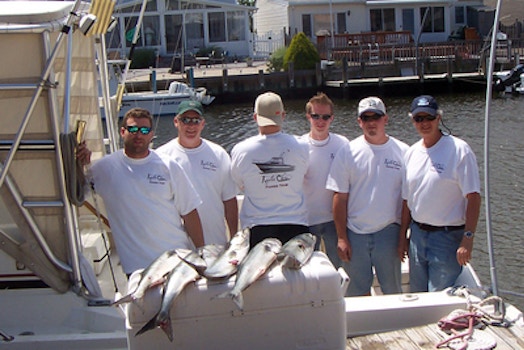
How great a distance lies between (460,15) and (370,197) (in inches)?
1644

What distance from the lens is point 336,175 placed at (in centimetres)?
509

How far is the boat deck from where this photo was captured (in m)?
4.18

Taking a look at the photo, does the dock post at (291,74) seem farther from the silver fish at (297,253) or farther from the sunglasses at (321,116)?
the silver fish at (297,253)

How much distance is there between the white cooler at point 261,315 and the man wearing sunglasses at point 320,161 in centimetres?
149

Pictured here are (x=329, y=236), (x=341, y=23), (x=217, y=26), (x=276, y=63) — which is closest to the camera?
(x=329, y=236)

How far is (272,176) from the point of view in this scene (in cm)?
476

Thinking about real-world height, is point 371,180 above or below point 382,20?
below

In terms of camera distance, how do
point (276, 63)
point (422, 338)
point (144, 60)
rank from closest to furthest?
point (422, 338)
point (276, 63)
point (144, 60)

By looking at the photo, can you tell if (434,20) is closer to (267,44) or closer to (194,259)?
(267,44)

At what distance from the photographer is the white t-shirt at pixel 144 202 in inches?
179

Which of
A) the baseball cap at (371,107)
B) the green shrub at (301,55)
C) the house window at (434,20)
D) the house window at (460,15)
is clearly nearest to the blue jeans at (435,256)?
the baseball cap at (371,107)

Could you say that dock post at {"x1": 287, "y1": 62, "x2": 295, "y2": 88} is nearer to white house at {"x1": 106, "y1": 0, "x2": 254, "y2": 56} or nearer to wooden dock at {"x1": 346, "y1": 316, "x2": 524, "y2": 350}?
white house at {"x1": 106, "y1": 0, "x2": 254, "y2": 56}

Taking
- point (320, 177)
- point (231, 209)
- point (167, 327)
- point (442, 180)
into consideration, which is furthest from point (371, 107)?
point (167, 327)

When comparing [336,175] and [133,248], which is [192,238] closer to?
[133,248]
